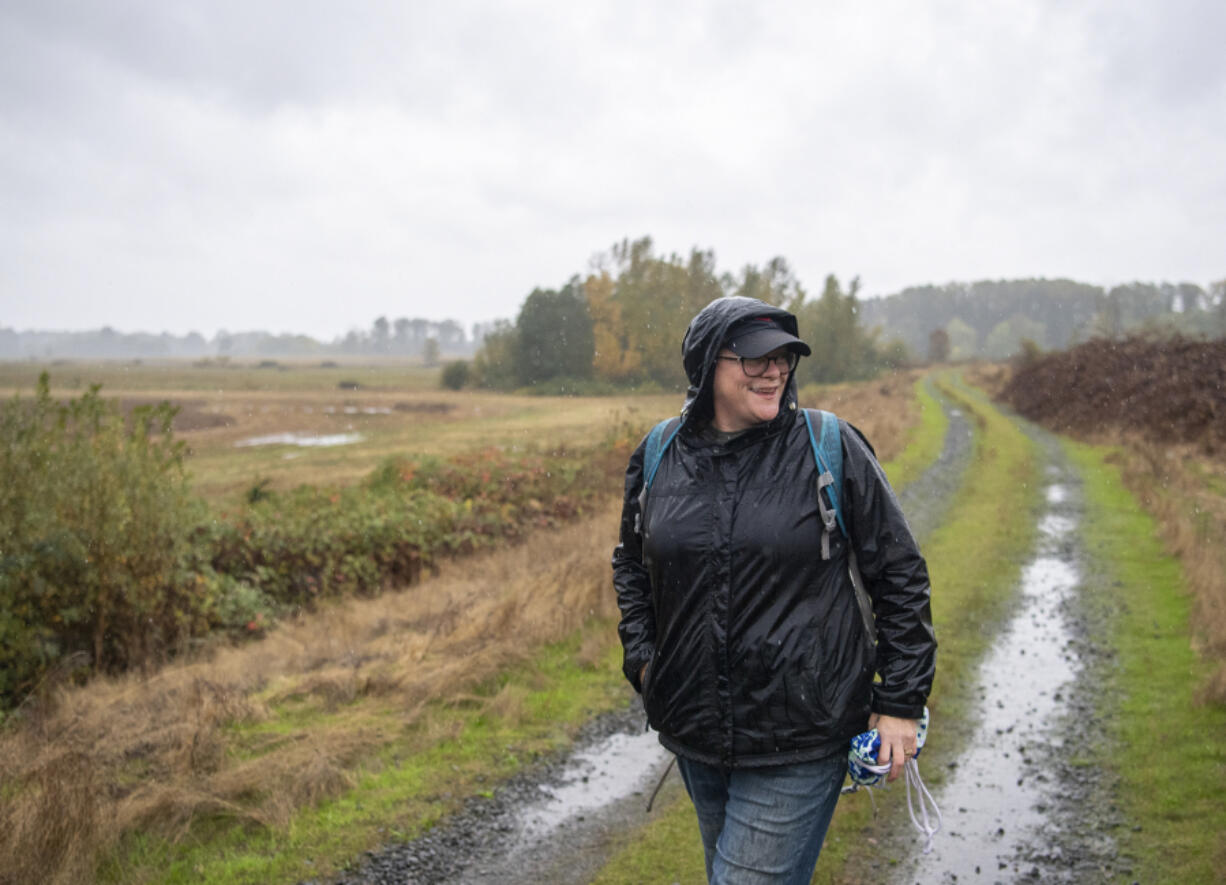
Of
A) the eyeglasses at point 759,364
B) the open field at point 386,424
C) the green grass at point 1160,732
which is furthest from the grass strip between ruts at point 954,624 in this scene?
the open field at point 386,424

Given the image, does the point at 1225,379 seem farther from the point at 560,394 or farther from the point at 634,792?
the point at 634,792

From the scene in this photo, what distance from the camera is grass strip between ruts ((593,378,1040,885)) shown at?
4250 millimetres

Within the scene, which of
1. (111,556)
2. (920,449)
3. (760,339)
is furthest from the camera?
(920,449)

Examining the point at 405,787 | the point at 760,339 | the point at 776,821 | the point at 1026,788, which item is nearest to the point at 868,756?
the point at 776,821

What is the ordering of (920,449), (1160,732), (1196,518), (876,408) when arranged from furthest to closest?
(876,408), (920,449), (1196,518), (1160,732)

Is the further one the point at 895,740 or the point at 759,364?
the point at 759,364

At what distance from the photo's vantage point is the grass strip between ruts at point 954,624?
425 cm

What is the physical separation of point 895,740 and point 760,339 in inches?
44.2

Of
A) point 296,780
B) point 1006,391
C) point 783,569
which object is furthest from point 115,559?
point 1006,391

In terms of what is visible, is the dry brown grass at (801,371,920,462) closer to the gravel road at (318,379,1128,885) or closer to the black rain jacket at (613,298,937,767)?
the gravel road at (318,379,1128,885)

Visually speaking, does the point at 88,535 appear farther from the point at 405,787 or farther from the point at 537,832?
the point at 537,832

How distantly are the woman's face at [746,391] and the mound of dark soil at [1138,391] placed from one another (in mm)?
18271

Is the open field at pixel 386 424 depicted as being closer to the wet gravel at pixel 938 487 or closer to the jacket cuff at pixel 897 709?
the wet gravel at pixel 938 487

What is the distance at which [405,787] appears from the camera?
5.05 m
